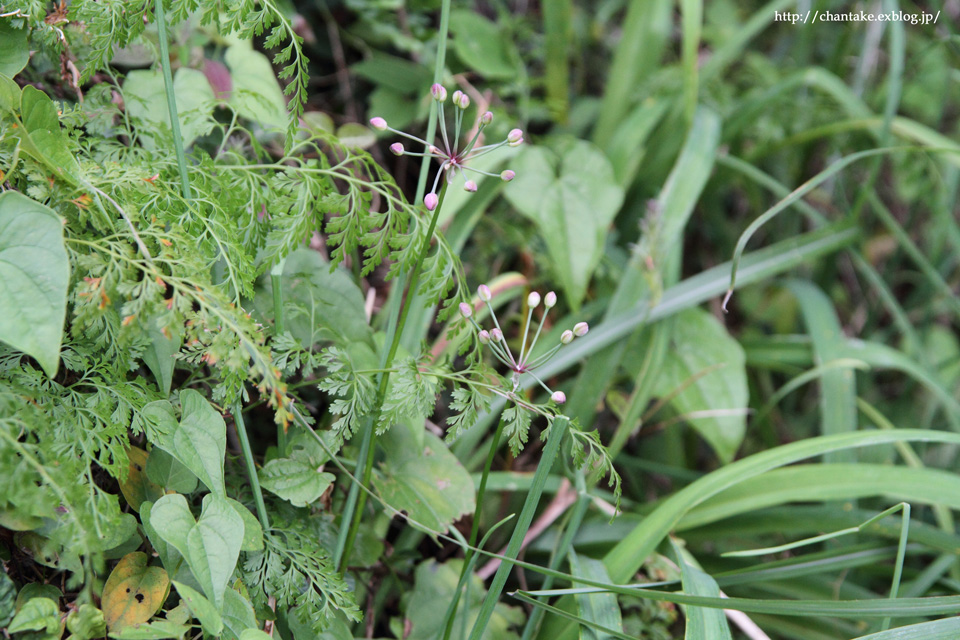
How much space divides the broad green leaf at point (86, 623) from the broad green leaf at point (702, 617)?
0.64m

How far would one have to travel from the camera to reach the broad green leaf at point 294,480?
0.70 metres

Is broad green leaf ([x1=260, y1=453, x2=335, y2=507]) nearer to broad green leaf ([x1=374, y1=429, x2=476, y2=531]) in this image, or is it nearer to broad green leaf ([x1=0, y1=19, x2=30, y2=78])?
broad green leaf ([x1=374, y1=429, x2=476, y2=531])

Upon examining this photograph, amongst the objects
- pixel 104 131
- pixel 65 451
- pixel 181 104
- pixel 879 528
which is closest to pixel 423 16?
pixel 181 104

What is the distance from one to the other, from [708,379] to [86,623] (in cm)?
104

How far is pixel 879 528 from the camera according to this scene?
969 millimetres

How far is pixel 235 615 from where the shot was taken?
599 millimetres

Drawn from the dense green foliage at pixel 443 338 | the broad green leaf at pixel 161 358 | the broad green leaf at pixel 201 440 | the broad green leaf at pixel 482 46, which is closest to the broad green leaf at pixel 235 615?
the dense green foliage at pixel 443 338

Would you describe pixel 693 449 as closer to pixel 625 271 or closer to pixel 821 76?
pixel 625 271

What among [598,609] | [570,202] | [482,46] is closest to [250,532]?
[598,609]

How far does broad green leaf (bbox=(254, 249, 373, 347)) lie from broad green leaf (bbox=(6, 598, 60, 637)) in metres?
0.36

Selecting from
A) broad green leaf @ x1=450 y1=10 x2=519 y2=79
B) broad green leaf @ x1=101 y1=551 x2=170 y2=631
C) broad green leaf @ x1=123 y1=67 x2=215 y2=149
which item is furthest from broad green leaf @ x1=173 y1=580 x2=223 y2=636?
broad green leaf @ x1=450 y1=10 x2=519 y2=79

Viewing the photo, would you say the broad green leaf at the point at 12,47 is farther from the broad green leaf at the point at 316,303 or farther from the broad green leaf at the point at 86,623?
the broad green leaf at the point at 86,623

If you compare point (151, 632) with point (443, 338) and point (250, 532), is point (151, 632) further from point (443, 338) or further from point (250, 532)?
point (443, 338)

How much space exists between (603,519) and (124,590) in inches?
28.9
